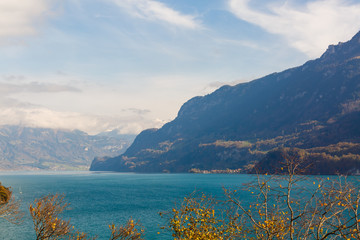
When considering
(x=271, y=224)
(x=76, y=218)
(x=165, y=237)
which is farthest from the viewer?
(x=76, y=218)

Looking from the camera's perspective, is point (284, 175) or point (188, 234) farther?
point (284, 175)

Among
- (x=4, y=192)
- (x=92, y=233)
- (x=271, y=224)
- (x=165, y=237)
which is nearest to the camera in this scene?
(x=271, y=224)

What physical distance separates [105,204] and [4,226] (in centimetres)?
5890

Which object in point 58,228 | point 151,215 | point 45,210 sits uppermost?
point 45,210

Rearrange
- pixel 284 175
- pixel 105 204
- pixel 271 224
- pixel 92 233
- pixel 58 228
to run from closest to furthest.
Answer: pixel 271 224 < pixel 284 175 < pixel 58 228 < pixel 92 233 < pixel 105 204

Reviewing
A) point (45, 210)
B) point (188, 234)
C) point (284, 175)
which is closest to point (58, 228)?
point (45, 210)

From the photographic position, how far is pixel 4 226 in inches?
3895

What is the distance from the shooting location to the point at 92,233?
8981 centimetres

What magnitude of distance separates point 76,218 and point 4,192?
27.6 metres

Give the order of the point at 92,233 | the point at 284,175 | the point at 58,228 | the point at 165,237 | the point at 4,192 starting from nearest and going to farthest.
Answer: the point at 284,175, the point at 58,228, the point at 165,237, the point at 92,233, the point at 4,192

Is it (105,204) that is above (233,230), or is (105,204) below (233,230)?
below

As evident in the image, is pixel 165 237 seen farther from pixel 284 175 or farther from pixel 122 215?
pixel 284 175

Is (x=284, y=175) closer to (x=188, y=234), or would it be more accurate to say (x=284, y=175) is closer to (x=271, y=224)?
(x=271, y=224)

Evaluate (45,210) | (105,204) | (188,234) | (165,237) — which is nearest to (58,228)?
(45,210)
